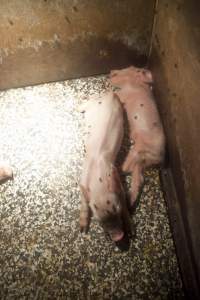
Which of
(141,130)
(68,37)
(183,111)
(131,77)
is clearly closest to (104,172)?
(141,130)

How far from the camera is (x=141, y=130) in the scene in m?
2.69

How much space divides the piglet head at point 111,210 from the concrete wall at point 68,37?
1.22 meters

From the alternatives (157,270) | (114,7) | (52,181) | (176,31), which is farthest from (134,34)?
(157,270)

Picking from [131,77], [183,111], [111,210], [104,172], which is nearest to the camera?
[183,111]

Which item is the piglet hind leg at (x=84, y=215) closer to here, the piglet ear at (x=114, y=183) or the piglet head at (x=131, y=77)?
the piglet ear at (x=114, y=183)

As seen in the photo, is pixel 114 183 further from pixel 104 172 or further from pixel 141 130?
pixel 141 130

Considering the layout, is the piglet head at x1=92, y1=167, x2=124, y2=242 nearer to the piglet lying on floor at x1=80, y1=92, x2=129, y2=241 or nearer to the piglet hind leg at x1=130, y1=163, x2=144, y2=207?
the piglet lying on floor at x1=80, y1=92, x2=129, y2=241

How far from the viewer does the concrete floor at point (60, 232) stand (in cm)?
Answer: 232

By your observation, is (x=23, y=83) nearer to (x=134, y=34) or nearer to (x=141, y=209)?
(x=134, y=34)

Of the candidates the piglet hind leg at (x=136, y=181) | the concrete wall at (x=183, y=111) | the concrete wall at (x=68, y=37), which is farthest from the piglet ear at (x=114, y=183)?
the concrete wall at (x=68, y=37)

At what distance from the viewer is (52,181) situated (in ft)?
9.00

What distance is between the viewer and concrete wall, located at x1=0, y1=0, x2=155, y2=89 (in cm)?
258

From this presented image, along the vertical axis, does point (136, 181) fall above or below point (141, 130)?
below

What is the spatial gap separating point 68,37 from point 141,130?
3.16ft
